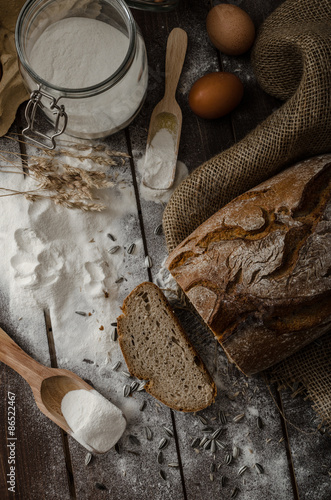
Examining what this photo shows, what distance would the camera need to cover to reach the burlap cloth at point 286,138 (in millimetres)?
1559

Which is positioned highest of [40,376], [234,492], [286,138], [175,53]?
[175,53]

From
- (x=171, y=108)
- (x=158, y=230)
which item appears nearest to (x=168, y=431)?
(x=158, y=230)

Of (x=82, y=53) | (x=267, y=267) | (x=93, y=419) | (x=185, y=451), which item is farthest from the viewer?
(x=185, y=451)

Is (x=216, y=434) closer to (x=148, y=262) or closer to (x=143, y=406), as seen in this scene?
(x=143, y=406)

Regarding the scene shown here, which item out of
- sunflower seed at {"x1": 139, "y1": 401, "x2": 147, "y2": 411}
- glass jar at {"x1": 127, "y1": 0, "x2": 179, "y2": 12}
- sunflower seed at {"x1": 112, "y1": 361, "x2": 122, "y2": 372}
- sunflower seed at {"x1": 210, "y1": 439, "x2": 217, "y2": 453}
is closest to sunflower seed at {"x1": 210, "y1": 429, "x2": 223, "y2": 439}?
sunflower seed at {"x1": 210, "y1": 439, "x2": 217, "y2": 453}

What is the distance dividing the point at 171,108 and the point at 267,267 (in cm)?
85

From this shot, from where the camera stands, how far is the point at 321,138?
162 centimetres

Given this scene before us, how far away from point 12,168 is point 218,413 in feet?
4.49

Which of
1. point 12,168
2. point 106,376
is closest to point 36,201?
point 12,168

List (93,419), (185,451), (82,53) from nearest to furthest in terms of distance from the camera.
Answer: (82,53) < (93,419) < (185,451)

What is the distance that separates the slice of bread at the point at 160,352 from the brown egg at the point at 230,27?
3.45ft

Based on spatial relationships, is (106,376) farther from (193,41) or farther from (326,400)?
(193,41)

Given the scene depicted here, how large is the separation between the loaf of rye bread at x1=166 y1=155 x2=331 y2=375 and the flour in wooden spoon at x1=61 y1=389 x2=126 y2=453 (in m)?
0.58

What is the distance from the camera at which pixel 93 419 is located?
5.58 ft
